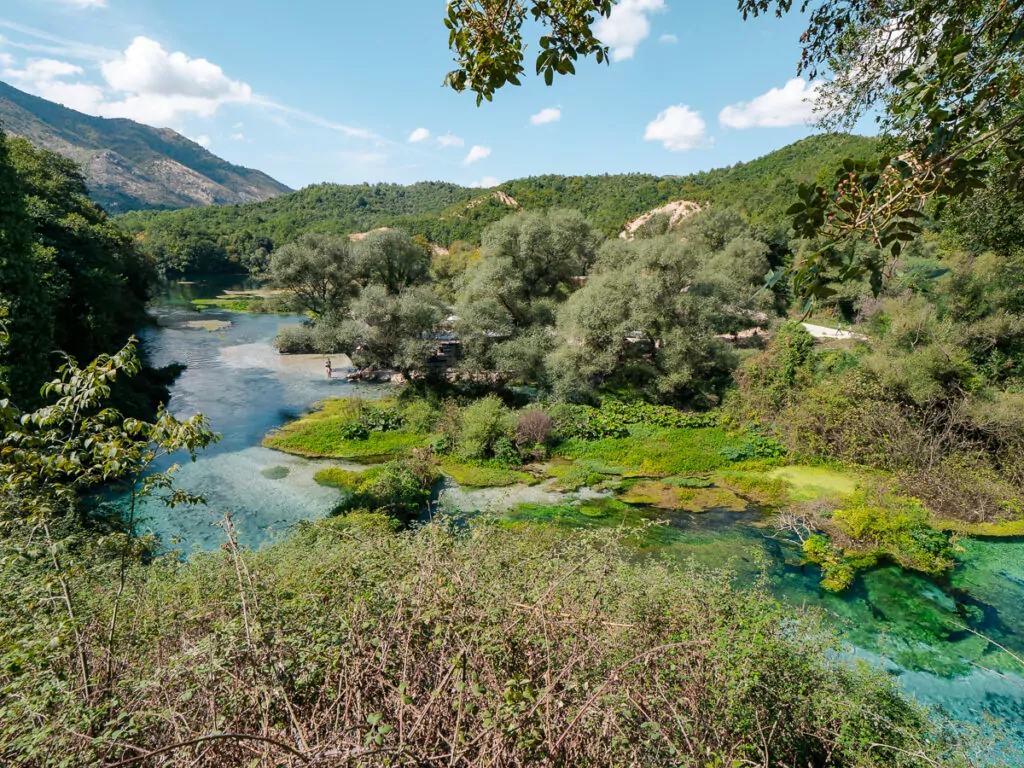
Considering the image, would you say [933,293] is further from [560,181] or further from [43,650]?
[560,181]

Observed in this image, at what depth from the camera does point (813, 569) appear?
393 inches

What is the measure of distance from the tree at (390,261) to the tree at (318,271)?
0.84 m

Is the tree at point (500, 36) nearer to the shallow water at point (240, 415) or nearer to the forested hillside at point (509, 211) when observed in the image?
the shallow water at point (240, 415)

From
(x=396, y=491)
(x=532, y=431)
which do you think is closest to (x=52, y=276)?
(x=396, y=491)

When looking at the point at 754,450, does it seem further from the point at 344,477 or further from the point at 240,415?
the point at 240,415

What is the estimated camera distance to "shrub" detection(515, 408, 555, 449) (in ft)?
52.1

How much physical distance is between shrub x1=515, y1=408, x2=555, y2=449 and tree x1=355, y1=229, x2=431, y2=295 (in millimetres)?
13023

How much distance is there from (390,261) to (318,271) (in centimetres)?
399

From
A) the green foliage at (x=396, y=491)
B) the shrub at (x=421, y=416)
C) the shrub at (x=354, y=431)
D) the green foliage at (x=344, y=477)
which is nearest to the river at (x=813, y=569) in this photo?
the green foliage at (x=344, y=477)

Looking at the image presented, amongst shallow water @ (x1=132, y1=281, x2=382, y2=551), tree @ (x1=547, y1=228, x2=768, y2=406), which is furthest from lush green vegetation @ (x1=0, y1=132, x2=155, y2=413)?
tree @ (x1=547, y1=228, x2=768, y2=406)

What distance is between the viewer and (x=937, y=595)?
9.19 meters

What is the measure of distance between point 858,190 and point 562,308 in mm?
19165

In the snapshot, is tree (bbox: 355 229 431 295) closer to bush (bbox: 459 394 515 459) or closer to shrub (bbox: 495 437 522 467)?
bush (bbox: 459 394 515 459)

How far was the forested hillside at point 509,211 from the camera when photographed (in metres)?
47.3
